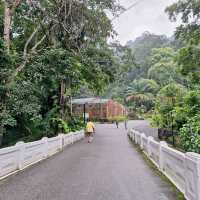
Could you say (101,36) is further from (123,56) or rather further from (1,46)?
(1,46)

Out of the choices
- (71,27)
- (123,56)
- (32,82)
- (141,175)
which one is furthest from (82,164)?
(123,56)

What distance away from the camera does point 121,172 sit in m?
9.09

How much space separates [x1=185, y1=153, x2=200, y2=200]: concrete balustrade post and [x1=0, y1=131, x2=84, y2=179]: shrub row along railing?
16.6ft

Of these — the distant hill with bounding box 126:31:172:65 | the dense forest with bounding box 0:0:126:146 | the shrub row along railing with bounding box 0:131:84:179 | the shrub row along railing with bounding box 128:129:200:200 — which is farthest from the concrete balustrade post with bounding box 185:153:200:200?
the distant hill with bounding box 126:31:172:65

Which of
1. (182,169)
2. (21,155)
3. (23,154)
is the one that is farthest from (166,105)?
(182,169)

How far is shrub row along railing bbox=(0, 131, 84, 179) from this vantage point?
8.71m

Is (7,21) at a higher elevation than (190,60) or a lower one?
higher

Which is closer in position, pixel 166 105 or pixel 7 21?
pixel 7 21

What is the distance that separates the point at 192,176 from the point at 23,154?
21.5 ft

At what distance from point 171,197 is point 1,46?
31.0ft

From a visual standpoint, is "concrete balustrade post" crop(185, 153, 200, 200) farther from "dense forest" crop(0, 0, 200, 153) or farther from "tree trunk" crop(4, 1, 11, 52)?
"tree trunk" crop(4, 1, 11, 52)

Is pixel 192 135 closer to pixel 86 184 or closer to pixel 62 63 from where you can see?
pixel 86 184

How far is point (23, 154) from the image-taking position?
10273mm

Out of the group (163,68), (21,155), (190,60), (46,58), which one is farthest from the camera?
(163,68)
